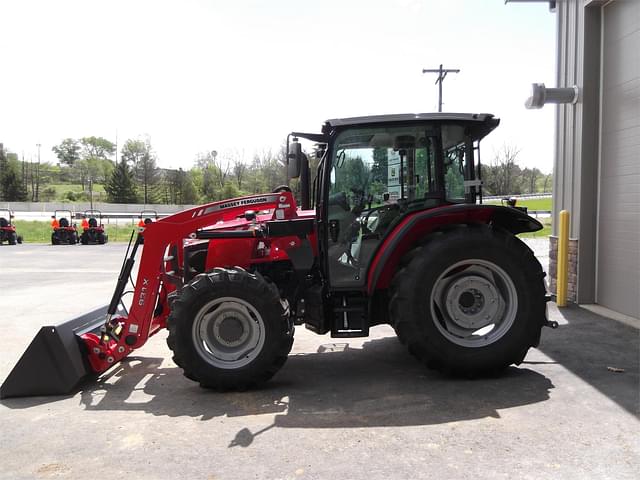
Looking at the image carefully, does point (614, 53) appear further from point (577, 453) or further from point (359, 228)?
point (577, 453)

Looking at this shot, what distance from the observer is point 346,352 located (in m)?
6.17

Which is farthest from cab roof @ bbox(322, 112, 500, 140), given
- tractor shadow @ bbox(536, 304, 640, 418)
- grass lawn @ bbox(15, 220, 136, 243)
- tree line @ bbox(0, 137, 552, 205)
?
tree line @ bbox(0, 137, 552, 205)

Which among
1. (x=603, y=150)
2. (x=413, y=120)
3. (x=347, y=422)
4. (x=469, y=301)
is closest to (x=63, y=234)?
(x=603, y=150)

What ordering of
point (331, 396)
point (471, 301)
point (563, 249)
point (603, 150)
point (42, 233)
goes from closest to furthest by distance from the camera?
point (331, 396), point (471, 301), point (603, 150), point (563, 249), point (42, 233)

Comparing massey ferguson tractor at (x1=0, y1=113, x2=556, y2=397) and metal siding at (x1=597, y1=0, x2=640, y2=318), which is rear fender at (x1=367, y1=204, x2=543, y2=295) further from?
metal siding at (x1=597, y1=0, x2=640, y2=318)

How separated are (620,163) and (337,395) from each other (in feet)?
19.1

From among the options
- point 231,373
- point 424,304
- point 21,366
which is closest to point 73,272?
point 21,366

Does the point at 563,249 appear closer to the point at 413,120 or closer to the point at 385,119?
the point at 413,120

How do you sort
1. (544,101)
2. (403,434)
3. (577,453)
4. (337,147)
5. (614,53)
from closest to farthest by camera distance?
(577,453) → (403,434) → (337,147) → (614,53) → (544,101)

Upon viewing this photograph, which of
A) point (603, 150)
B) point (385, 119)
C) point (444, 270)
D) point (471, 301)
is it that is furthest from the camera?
point (603, 150)

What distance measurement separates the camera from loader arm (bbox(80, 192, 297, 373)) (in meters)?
5.07

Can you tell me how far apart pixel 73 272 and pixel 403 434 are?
40.6ft

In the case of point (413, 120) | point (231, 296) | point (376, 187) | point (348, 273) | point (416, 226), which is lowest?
point (231, 296)

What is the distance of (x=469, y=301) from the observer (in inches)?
199
